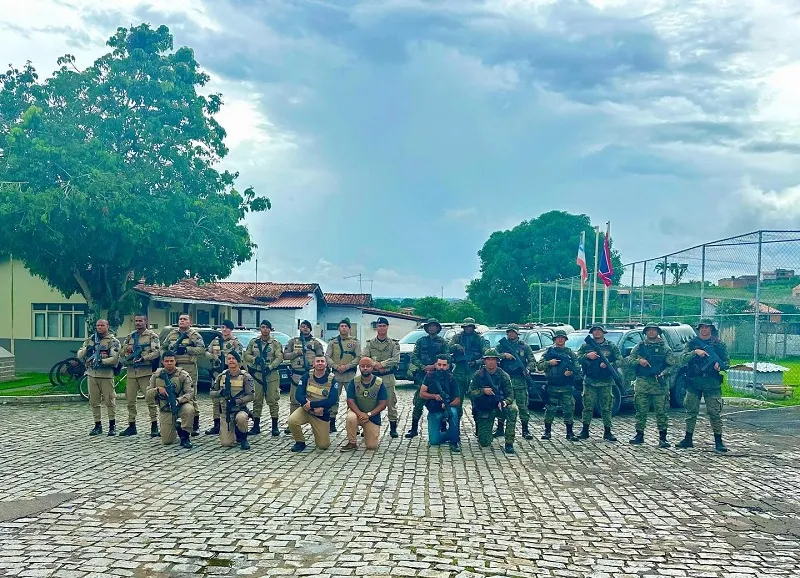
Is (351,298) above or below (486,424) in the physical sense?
above

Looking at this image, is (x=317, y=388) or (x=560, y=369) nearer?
(x=317, y=388)

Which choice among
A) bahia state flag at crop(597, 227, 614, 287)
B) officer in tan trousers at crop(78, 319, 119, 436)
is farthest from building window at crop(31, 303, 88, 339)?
bahia state flag at crop(597, 227, 614, 287)

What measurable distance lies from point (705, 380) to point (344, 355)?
530 centimetres

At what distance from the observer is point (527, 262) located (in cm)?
5219

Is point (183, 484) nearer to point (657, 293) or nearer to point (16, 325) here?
point (657, 293)

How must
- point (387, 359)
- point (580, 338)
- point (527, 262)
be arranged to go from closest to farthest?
point (387, 359)
point (580, 338)
point (527, 262)

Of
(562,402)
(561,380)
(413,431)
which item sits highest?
(561,380)

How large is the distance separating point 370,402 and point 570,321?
68.8 feet

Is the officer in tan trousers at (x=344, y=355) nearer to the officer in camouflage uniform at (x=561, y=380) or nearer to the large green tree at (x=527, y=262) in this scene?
the officer in camouflage uniform at (x=561, y=380)

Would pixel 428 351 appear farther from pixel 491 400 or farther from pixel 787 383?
pixel 787 383

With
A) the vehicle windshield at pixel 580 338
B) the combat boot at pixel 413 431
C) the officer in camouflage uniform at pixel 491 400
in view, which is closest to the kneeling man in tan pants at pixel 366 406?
the combat boot at pixel 413 431

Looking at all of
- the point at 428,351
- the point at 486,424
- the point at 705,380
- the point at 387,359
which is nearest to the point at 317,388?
the point at 387,359

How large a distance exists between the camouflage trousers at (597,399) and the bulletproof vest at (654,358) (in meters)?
0.58

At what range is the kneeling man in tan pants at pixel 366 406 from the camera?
10.1m
